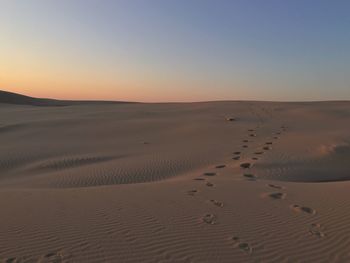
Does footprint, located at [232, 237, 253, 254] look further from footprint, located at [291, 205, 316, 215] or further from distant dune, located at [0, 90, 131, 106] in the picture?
distant dune, located at [0, 90, 131, 106]

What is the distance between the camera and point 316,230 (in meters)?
5.69

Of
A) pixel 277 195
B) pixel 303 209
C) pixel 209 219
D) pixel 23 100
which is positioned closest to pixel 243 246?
pixel 209 219

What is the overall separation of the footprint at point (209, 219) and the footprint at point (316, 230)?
47.6 inches

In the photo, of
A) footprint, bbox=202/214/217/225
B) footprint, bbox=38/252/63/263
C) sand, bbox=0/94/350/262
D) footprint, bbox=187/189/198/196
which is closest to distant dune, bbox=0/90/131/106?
sand, bbox=0/94/350/262

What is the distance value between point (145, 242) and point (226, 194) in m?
2.70

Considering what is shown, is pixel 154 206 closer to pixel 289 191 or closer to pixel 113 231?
pixel 113 231

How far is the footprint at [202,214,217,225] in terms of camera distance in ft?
19.4

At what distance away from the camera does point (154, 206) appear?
6.74 m

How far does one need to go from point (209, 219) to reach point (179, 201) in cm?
106

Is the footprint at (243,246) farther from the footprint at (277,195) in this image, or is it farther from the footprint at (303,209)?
the footprint at (277,195)

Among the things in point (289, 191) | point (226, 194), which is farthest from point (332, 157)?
point (226, 194)

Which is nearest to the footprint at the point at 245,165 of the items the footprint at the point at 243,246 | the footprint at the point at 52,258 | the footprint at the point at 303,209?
the footprint at the point at 303,209

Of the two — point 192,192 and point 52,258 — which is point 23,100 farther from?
point 52,258

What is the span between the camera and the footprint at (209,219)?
5.93 metres
